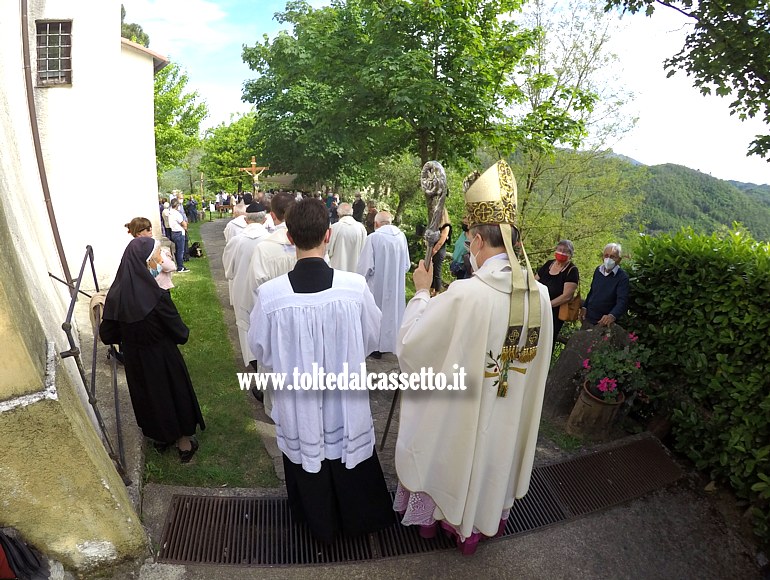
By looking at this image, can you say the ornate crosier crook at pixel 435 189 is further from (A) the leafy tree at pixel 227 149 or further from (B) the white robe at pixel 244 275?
(A) the leafy tree at pixel 227 149

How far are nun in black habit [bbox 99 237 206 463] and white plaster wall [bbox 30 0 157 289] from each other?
4236 mm

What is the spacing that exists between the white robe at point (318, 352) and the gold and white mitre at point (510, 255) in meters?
0.81

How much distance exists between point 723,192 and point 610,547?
52777 millimetres

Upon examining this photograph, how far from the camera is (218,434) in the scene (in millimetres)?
4430

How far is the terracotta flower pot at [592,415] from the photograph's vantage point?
4.62 metres

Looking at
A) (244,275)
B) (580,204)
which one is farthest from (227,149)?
(244,275)

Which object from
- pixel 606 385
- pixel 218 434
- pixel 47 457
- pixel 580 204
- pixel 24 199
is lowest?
pixel 218 434

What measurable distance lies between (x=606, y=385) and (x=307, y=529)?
9.85 feet

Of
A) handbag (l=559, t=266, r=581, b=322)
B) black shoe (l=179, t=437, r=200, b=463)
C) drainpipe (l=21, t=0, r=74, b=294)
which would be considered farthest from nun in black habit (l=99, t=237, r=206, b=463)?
handbag (l=559, t=266, r=581, b=322)

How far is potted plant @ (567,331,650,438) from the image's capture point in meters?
4.55

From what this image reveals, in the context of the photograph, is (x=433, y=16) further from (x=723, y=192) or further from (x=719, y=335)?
(x=723, y=192)

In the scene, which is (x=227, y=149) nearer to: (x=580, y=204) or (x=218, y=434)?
(x=580, y=204)

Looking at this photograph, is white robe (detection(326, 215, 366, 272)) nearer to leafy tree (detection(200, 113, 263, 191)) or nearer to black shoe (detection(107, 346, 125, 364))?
black shoe (detection(107, 346, 125, 364))

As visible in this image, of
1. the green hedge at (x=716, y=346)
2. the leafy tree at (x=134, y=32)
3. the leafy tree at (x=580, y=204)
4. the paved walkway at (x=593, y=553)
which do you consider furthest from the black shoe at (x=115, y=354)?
the leafy tree at (x=134, y=32)
